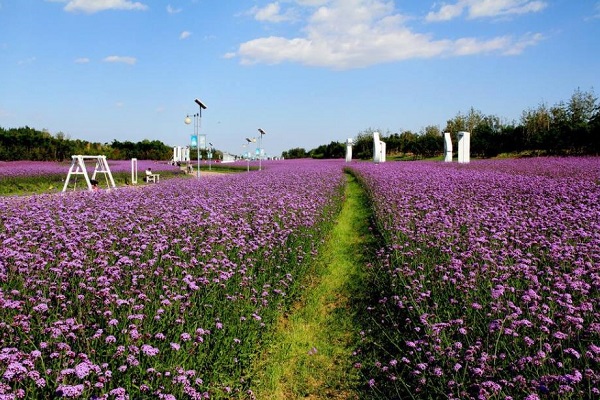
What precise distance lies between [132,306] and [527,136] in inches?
1735

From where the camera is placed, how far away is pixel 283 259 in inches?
243

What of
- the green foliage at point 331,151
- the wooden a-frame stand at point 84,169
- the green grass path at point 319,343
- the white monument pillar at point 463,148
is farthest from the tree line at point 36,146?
A: the green grass path at point 319,343

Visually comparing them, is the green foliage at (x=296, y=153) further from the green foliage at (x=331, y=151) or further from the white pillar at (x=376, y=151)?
the white pillar at (x=376, y=151)

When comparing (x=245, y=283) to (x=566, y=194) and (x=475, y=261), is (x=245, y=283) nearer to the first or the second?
(x=475, y=261)

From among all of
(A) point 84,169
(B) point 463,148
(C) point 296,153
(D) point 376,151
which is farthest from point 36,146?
(C) point 296,153

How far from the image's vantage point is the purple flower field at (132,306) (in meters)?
2.65

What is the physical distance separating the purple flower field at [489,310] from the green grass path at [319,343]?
277 mm

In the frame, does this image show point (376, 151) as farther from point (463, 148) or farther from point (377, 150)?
point (463, 148)

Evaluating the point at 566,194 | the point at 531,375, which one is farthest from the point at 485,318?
the point at 566,194

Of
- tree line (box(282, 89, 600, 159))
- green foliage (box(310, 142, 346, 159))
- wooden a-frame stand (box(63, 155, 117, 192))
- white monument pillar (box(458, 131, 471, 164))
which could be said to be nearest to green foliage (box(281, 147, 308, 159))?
green foliage (box(310, 142, 346, 159))

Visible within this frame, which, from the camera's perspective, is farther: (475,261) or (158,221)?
(158,221)

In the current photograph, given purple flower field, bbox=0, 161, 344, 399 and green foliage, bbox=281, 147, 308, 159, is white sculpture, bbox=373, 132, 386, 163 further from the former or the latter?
green foliage, bbox=281, 147, 308, 159

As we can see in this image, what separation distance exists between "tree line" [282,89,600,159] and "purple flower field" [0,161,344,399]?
33201mm

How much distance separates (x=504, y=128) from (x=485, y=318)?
45.2 m
